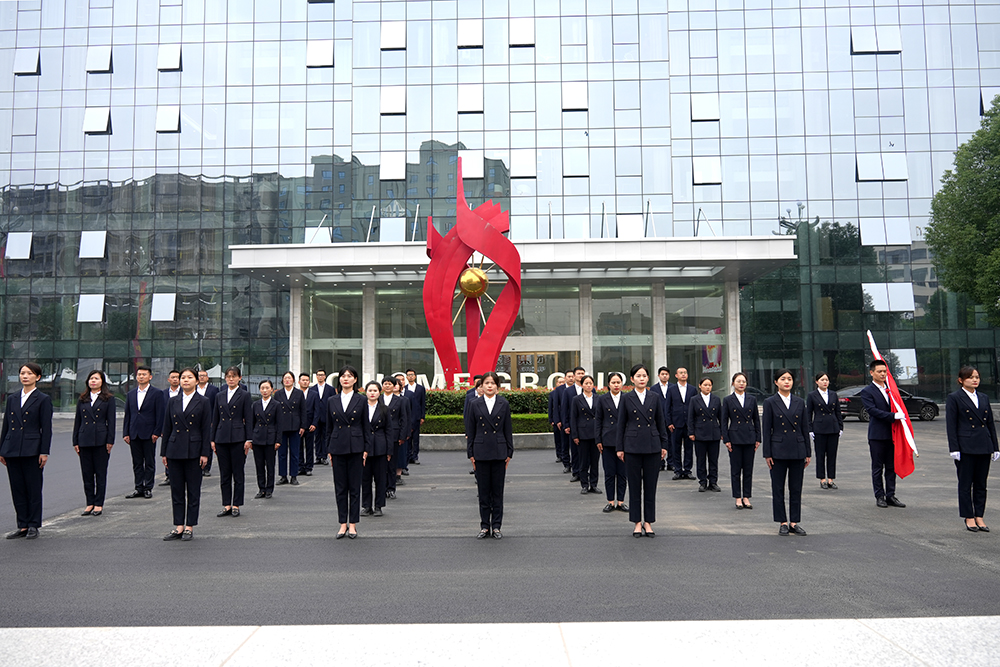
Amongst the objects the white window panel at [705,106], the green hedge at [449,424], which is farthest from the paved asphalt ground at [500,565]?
the white window panel at [705,106]

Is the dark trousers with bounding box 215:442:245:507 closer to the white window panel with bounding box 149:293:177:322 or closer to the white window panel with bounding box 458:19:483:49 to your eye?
the white window panel with bounding box 149:293:177:322

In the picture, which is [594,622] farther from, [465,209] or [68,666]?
[465,209]

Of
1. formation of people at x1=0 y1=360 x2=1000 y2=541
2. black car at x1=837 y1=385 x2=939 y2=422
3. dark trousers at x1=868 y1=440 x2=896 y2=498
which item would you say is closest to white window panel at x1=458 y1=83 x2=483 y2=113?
black car at x1=837 y1=385 x2=939 y2=422

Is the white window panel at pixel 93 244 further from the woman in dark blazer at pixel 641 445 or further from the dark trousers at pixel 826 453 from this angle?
the dark trousers at pixel 826 453

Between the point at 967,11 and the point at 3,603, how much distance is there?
35.7 metres

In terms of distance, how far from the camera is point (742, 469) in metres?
9.06

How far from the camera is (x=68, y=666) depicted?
150 inches

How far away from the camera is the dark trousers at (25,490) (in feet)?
23.7

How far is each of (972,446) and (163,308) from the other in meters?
28.6

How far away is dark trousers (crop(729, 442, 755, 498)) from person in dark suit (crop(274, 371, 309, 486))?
6.40 meters

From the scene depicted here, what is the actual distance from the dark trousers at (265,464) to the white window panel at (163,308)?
70.0 ft

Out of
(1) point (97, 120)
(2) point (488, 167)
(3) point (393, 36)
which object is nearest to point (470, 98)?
(2) point (488, 167)

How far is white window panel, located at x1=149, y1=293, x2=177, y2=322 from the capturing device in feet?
94.9

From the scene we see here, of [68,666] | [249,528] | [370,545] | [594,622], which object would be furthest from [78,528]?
[594,622]
